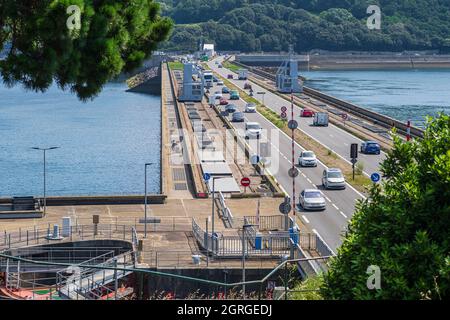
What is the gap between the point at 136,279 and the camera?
22719 mm

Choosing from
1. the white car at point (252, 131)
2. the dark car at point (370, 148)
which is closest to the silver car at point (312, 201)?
the dark car at point (370, 148)

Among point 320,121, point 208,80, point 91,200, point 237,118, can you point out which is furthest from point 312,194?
point 208,80

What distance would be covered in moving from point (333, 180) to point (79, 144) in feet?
112

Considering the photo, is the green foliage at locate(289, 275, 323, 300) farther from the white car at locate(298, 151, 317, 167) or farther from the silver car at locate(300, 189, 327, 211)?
the white car at locate(298, 151, 317, 167)

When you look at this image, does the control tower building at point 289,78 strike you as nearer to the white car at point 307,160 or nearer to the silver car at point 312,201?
the white car at point 307,160

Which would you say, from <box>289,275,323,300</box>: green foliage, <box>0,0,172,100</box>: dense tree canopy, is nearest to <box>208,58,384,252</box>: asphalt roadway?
<box>289,275,323,300</box>: green foliage

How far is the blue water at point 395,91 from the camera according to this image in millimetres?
95875

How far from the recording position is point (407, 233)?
9836 mm

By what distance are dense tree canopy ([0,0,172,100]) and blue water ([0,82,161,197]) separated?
32390mm

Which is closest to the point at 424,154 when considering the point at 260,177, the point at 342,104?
the point at 260,177

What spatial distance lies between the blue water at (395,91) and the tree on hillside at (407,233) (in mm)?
63918

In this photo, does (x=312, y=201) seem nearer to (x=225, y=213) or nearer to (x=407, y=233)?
(x=225, y=213)

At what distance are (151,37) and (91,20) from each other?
2.56 meters

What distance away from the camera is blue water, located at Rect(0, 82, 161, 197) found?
169 feet
